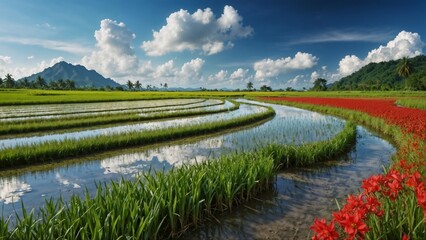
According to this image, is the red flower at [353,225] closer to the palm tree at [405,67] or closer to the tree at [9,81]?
the palm tree at [405,67]

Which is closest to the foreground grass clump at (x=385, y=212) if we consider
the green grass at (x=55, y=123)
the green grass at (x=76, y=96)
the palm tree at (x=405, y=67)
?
the green grass at (x=55, y=123)

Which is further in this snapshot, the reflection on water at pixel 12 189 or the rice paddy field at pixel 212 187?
the reflection on water at pixel 12 189

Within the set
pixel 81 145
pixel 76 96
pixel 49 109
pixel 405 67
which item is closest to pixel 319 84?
pixel 405 67

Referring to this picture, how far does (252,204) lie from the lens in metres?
7.09

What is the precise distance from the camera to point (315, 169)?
10062 mm

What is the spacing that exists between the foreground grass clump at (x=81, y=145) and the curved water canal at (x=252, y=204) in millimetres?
995

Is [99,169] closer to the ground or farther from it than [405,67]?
closer to the ground

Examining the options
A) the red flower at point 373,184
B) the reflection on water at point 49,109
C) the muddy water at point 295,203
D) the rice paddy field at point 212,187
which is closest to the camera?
the red flower at point 373,184

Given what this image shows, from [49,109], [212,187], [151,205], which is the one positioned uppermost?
[49,109]

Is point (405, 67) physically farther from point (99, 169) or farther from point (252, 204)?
point (99, 169)

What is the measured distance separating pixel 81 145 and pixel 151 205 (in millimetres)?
8607

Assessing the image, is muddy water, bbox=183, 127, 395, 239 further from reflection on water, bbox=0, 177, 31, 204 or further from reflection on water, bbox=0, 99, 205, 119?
reflection on water, bbox=0, 99, 205, 119

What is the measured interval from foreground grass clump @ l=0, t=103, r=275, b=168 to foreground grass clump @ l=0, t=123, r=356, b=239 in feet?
17.4

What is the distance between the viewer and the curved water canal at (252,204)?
20.0ft
